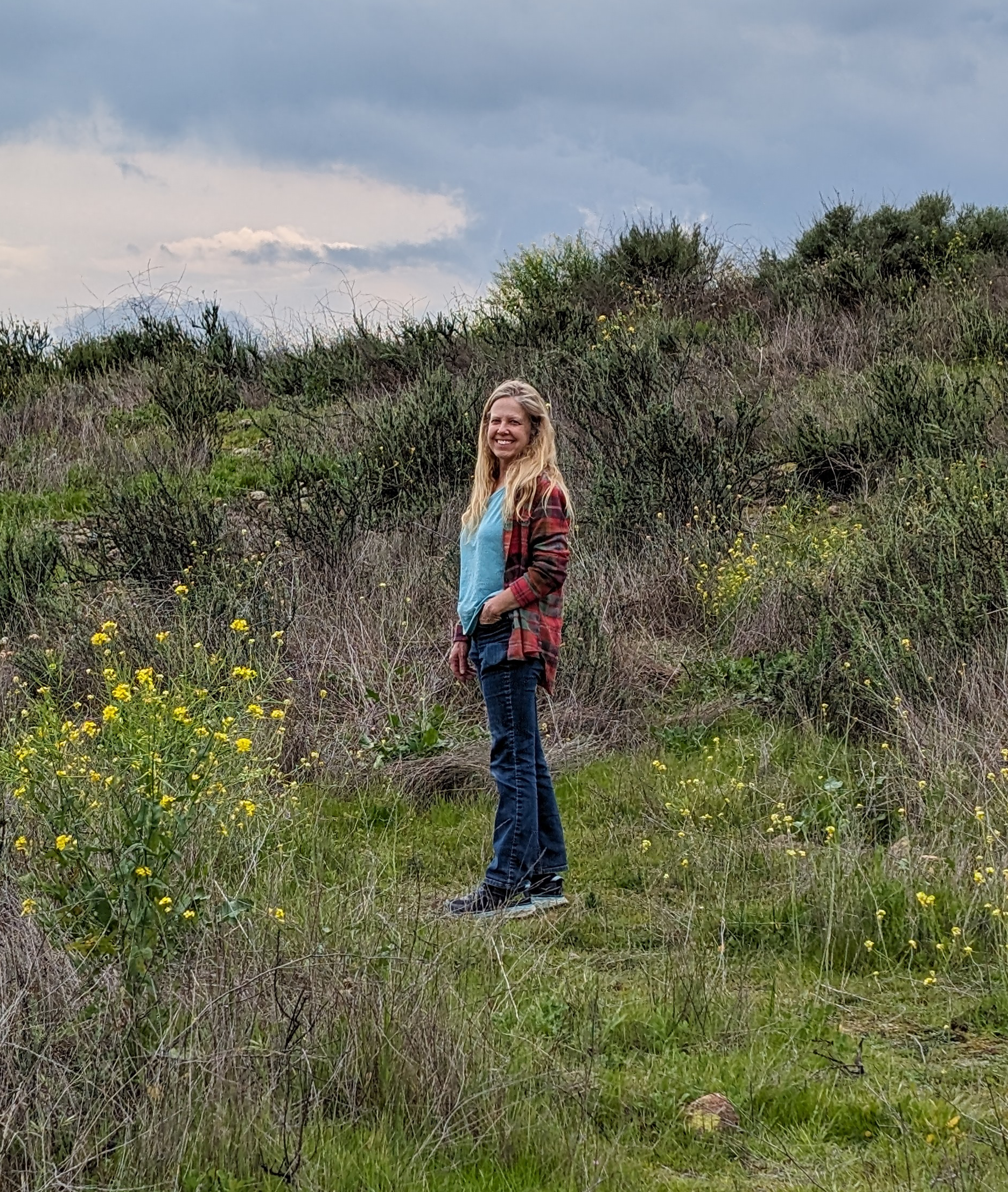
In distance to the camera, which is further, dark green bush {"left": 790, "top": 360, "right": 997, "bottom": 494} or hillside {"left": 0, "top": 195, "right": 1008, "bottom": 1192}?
dark green bush {"left": 790, "top": 360, "right": 997, "bottom": 494}

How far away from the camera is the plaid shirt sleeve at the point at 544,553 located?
14.3 feet

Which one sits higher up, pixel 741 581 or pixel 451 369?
pixel 451 369

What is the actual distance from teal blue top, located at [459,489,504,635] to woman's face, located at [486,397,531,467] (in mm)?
160

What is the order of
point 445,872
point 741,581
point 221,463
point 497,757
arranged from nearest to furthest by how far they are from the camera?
point 497,757
point 445,872
point 741,581
point 221,463

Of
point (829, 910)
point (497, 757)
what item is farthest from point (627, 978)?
point (497, 757)

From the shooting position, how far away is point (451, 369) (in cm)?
1325

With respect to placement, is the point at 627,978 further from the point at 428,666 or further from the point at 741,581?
the point at 741,581

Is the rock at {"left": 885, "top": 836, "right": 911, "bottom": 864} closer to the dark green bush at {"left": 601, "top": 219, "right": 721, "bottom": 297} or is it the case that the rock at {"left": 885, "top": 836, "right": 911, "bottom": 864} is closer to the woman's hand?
the woman's hand

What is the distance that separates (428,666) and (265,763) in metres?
1.39

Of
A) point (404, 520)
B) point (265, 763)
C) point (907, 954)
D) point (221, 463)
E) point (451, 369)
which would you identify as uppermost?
point (451, 369)

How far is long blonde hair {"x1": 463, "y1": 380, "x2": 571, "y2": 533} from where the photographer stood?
439 cm

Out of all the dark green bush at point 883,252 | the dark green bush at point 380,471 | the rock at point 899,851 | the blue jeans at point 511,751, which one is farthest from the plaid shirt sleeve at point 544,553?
the dark green bush at point 883,252

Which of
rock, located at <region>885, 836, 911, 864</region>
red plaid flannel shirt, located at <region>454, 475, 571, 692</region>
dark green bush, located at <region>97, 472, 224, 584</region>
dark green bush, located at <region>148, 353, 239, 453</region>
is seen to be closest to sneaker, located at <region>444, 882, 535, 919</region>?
red plaid flannel shirt, located at <region>454, 475, 571, 692</region>

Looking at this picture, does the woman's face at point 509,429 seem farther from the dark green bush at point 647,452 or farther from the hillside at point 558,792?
the dark green bush at point 647,452
